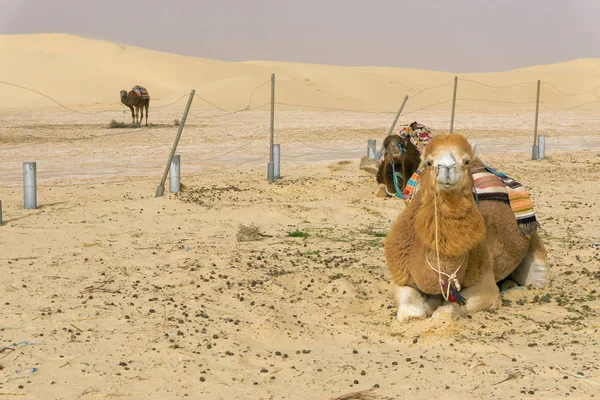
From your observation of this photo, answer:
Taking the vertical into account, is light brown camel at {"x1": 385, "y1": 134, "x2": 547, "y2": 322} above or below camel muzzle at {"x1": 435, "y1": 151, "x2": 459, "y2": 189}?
below

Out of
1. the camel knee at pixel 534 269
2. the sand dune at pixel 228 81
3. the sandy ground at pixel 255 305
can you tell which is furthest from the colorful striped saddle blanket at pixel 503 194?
the sand dune at pixel 228 81

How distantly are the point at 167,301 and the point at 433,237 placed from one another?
224 cm

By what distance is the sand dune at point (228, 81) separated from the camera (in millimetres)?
54719

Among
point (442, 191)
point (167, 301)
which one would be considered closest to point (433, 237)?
point (442, 191)

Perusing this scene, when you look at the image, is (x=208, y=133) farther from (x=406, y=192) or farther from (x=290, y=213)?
(x=406, y=192)

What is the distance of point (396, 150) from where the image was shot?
1363 cm

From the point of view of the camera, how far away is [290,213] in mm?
11586

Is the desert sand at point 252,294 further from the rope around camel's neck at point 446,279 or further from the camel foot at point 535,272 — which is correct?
the rope around camel's neck at point 446,279

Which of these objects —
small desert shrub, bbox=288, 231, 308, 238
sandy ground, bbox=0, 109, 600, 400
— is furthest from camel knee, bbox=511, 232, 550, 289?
small desert shrub, bbox=288, 231, 308, 238

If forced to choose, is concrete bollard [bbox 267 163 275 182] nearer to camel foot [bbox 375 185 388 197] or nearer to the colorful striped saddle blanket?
camel foot [bbox 375 185 388 197]

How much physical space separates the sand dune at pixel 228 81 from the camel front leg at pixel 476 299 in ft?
137

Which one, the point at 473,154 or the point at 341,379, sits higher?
the point at 473,154

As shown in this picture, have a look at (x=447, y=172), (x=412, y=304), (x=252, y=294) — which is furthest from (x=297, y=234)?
(x=447, y=172)

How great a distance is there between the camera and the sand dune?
5472 centimetres
